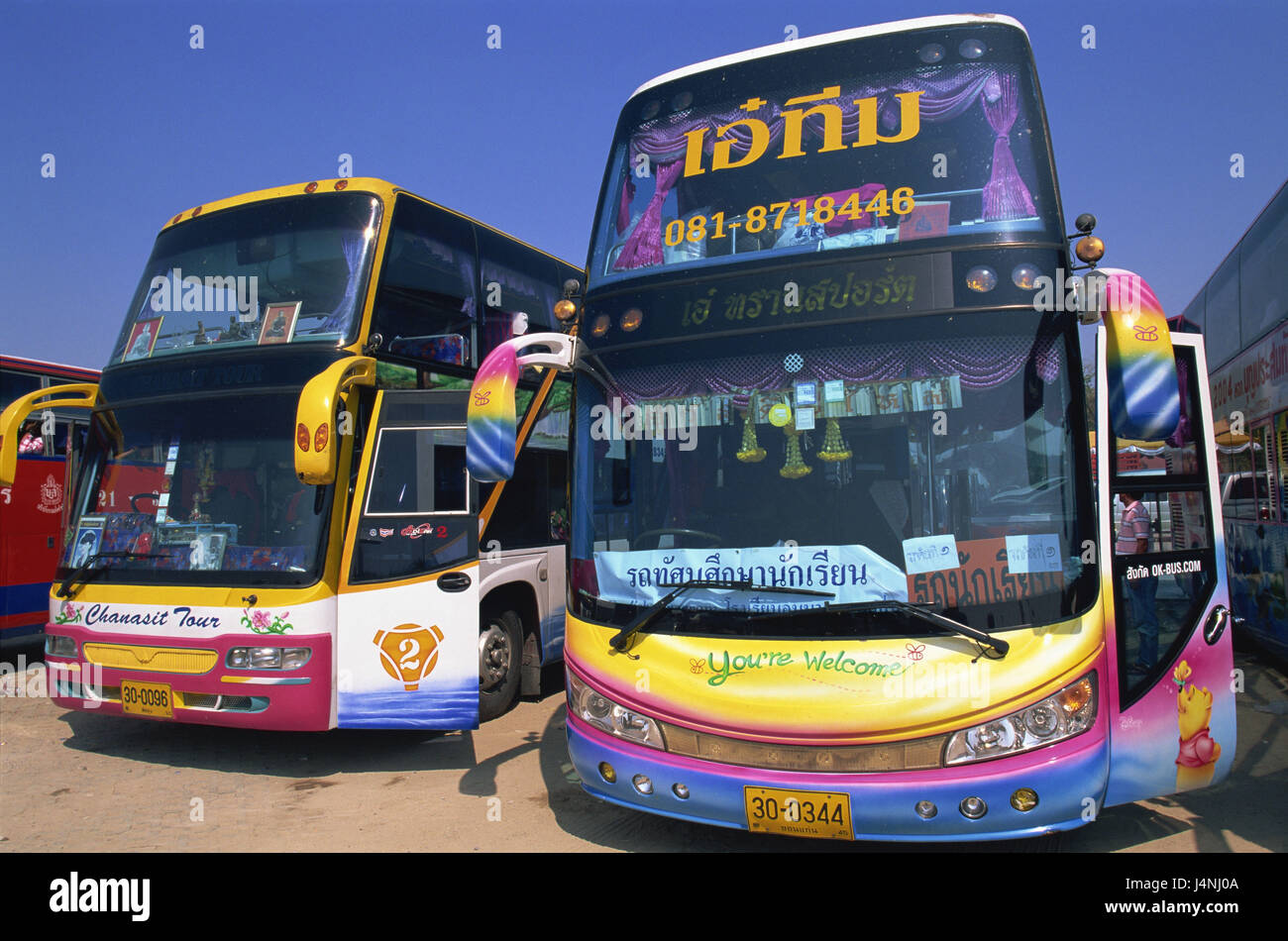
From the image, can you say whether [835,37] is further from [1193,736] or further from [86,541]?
[86,541]

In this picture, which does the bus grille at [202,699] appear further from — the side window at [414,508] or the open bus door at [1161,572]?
the open bus door at [1161,572]

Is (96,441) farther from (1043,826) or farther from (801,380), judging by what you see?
(1043,826)

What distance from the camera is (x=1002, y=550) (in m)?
3.99

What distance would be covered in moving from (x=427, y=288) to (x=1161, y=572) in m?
5.68

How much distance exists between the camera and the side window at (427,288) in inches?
284

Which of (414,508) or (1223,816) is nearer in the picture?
(1223,816)

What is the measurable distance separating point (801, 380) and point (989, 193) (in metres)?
1.31

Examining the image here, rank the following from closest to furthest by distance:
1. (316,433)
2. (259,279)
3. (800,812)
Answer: (800,812) → (316,433) → (259,279)

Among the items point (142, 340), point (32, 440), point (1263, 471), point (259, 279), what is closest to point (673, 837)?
point (259, 279)

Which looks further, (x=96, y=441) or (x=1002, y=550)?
(x=96, y=441)

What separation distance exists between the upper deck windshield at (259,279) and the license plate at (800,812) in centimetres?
453

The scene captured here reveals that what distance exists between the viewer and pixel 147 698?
258 inches

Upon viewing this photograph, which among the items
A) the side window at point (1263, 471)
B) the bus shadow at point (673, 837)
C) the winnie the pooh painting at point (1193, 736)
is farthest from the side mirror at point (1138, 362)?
the side window at point (1263, 471)
